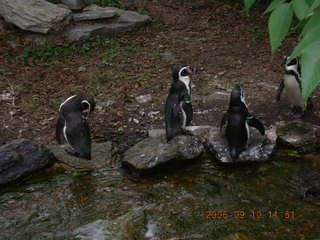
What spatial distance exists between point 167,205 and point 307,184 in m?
1.27

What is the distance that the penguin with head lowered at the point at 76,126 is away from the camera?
430cm

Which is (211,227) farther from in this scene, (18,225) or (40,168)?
(40,168)

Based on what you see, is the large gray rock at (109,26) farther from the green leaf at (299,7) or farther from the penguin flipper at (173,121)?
the green leaf at (299,7)

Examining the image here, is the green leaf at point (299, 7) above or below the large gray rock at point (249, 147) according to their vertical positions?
above

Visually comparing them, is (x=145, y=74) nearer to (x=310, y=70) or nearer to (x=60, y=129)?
(x=60, y=129)

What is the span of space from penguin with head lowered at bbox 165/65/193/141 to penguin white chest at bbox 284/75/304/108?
1234 millimetres

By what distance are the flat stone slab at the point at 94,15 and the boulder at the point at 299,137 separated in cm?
445

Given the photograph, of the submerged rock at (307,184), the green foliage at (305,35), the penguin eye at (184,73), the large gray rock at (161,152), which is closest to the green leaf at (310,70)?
the green foliage at (305,35)

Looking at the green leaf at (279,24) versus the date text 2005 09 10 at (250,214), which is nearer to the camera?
the green leaf at (279,24)

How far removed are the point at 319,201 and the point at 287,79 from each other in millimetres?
2174

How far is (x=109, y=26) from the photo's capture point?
7891 mm

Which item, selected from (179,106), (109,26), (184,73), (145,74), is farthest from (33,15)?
(179,106)

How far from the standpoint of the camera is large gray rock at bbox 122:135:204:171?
4062 mm

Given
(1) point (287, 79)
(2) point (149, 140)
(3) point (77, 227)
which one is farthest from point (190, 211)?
(1) point (287, 79)
